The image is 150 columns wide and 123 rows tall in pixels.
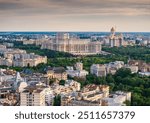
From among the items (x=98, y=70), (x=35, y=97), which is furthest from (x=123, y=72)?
(x=35, y=97)

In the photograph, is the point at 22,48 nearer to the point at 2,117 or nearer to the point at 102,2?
Result: the point at 102,2

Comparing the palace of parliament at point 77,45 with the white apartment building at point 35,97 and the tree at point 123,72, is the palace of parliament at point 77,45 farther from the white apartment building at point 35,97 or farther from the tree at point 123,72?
the white apartment building at point 35,97

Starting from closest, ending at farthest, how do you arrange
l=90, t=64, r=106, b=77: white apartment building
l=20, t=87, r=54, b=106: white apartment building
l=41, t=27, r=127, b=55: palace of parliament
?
A: l=20, t=87, r=54, b=106: white apartment building → l=90, t=64, r=106, b=77: white apartment building → l=41, t=27, r=127, b=55: palace of parliament

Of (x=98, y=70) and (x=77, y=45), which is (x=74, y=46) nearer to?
(x=77, y=45)

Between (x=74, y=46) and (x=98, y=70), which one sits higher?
(x=74, y=46)

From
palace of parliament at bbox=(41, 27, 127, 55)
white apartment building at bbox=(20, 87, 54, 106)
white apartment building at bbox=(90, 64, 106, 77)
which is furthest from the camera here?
palace of parliament at bbox=(41, 27, 127, 55)

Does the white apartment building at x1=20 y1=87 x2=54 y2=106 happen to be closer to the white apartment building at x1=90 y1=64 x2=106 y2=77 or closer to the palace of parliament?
the white apartment building at x1=90 y1=64 x2=106 y2=77

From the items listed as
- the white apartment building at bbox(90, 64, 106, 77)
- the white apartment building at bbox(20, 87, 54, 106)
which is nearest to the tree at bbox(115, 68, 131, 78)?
the white apartment building at bbox(90, 64, 106, 77)

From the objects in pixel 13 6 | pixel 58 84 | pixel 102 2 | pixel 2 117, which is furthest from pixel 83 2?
pixel 2 117

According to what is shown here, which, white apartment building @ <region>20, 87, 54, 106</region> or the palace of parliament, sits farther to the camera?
the palace of parliament
